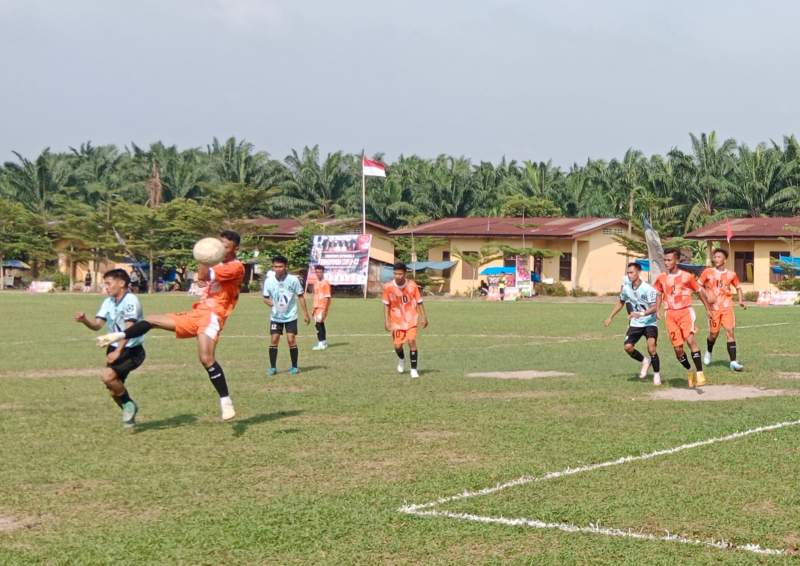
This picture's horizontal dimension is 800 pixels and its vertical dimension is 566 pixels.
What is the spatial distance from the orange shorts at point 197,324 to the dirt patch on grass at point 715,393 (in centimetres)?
588

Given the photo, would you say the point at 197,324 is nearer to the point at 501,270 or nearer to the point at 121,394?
the point at 121,394

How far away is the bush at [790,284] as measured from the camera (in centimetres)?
5834

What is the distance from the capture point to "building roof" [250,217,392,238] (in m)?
72.3

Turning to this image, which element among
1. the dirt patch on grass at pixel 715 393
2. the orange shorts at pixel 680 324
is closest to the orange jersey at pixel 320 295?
the orange shorts at pixel 680 324

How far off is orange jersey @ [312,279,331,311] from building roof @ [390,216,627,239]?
1638 inches

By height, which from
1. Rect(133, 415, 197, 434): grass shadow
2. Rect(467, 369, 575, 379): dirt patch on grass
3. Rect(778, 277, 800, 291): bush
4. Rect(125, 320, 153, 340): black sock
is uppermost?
Rect(778, 277, 800, 291): bush

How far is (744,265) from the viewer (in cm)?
6400

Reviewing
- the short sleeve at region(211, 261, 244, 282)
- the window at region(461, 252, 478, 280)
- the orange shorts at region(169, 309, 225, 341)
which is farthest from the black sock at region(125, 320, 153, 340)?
the window at region(461, 252, 478, 280)

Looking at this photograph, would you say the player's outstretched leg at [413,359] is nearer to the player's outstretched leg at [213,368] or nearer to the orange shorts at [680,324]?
the orange shorts at [680,324]

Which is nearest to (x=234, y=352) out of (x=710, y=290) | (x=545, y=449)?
(x=710, y=290)

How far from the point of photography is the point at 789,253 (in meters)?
62.1

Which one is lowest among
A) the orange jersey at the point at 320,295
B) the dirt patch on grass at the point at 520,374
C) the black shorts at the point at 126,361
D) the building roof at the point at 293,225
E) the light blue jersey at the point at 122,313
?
the dirt patch on grass at the point at 520,374

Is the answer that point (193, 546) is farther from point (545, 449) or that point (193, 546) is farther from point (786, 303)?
point (786, 303)

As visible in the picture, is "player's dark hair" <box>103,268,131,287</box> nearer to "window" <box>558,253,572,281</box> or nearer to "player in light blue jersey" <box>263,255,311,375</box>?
"player in light blue jersey" <box>263,255,311,375</box>
